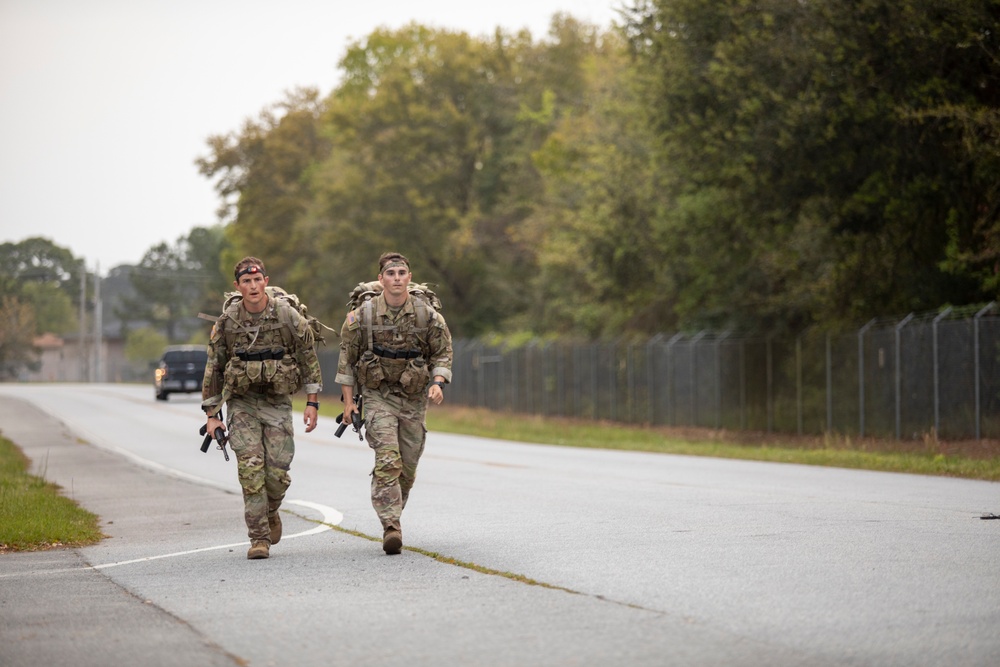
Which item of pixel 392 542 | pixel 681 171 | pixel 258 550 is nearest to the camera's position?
pixel 392 542

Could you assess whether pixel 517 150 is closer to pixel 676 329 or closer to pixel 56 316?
pixel 676 329

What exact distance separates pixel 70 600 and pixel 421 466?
11.8 meters

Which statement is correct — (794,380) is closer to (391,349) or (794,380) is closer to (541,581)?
(391,349)

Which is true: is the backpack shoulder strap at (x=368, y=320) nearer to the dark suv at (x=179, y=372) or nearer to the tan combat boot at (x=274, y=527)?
the tan combat boot at (x=274, y=527)

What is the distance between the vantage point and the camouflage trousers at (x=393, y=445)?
954cm

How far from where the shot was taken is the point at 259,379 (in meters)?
9.55

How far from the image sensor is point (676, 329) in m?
38.0

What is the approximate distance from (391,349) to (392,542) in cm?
134

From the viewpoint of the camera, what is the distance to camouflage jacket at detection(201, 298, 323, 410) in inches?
378

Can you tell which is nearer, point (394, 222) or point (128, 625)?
point (128, 625)

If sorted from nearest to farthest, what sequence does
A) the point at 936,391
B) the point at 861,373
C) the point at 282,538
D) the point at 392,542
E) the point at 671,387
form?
the point at 392,542
the point at 282,538
the point at 936,391
the point at 861,373
the point at 671,387

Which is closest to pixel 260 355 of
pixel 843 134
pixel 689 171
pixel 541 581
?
pixel 541 581

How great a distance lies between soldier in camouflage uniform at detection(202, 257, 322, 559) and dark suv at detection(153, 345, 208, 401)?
132ft

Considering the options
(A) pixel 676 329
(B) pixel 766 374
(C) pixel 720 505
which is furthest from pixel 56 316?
(C) pixel 720 505
